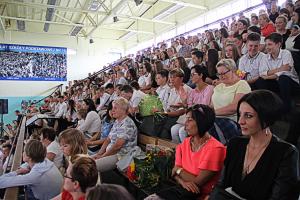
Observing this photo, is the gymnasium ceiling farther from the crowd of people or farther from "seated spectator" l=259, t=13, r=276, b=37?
"seated spectator" l=259, t=13, r=276, b=37

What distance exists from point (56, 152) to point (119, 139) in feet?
2.24

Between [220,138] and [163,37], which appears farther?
[163,37]

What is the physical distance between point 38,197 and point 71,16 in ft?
42.3

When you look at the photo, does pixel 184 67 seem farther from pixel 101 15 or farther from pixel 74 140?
pixel 101 15

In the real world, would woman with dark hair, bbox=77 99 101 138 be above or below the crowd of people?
below

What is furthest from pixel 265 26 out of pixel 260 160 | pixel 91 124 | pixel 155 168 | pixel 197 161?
pixel 260 160

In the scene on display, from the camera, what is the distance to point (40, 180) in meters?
2.48

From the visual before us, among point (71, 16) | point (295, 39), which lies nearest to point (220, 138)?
point (295, 39)

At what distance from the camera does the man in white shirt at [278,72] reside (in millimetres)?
3043

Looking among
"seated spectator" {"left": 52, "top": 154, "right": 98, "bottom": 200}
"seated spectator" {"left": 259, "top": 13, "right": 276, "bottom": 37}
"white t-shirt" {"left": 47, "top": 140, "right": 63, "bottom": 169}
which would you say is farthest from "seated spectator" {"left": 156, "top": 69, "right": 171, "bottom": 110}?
"seated spectator" {"left": 52, "top": 154, "right": 98, "bottom": 200}

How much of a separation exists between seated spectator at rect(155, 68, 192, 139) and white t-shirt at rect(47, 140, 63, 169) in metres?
1.07

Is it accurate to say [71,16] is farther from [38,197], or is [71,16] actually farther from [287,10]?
[38,197]

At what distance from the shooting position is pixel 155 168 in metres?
2.33

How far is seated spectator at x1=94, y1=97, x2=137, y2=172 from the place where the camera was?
3.16 meters
